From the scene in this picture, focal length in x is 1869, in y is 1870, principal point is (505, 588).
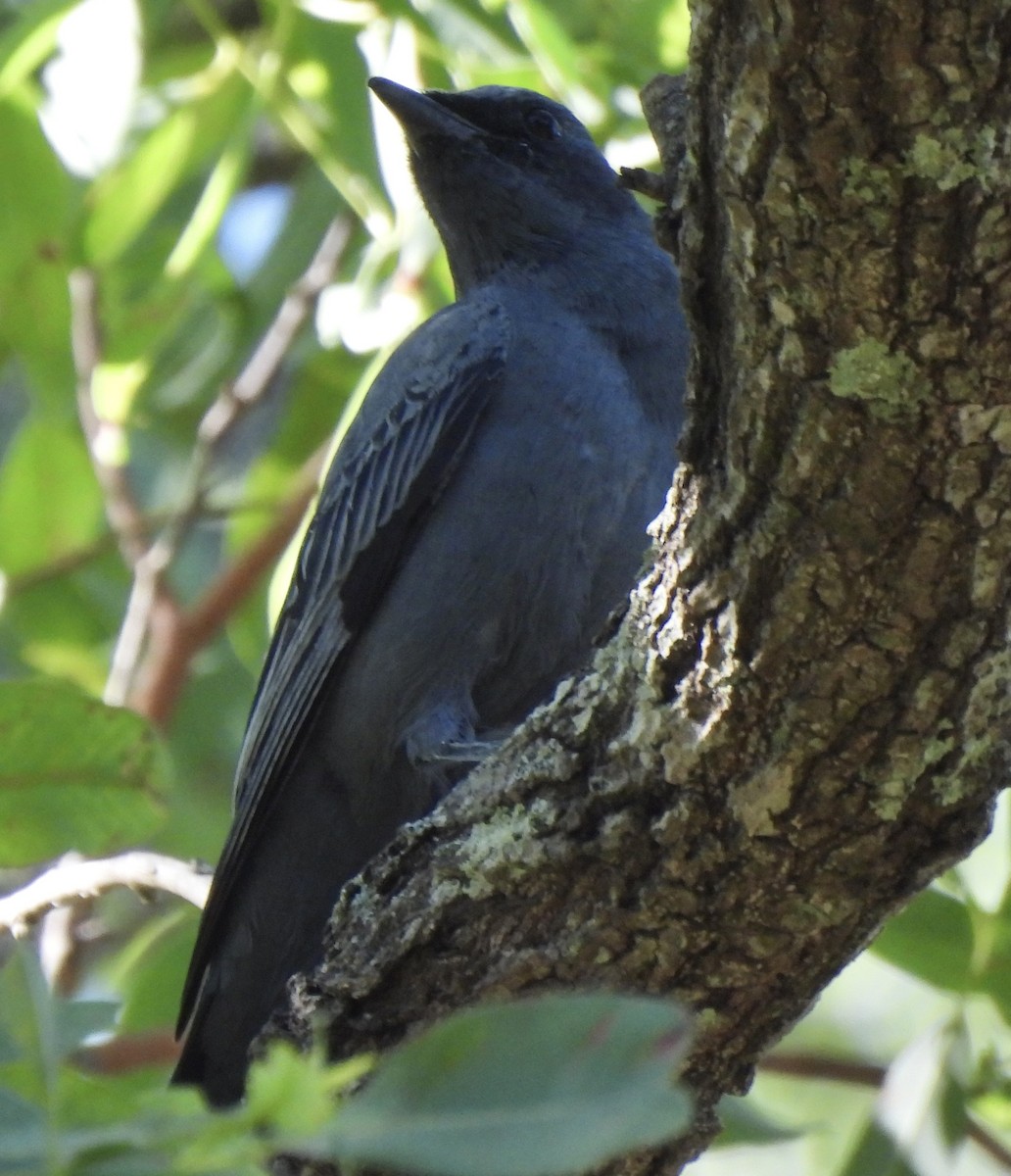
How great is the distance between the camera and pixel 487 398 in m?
4.05

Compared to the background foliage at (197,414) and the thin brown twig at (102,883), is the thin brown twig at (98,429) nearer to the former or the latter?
the background foliage at (197,414)

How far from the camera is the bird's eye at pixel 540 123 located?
478 centimetres

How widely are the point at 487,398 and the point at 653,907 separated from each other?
1.61 m

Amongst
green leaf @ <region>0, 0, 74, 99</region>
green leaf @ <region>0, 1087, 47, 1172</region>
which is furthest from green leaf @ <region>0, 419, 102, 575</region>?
green leaf @ <region>0, 1087, 47, 1172</region>

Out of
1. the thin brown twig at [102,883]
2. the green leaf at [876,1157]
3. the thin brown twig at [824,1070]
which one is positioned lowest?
the green leaf at [876,1157]

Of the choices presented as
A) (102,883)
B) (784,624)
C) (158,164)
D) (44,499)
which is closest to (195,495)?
(44,499)

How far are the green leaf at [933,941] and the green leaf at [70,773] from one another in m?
1.48

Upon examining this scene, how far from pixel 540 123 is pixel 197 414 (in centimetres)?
236

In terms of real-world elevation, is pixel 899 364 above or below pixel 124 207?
below

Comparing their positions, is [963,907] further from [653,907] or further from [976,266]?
[976,266]

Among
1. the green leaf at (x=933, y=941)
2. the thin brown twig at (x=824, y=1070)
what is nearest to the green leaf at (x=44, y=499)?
the thin brown twig at (x=824, y=1070)

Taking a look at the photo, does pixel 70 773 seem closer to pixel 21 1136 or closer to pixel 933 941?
pixel 933 941

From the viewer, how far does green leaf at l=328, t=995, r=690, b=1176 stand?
1438 millimetres

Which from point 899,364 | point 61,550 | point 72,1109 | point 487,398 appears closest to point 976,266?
point 899,364
